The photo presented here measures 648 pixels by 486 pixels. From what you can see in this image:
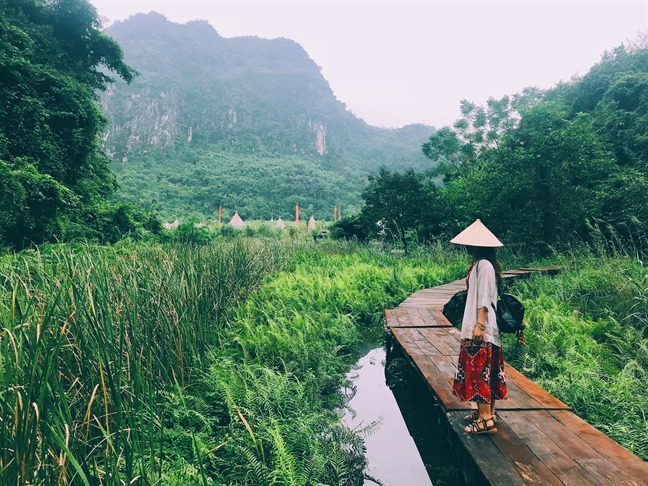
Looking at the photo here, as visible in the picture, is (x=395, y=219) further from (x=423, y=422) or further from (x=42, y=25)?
(x=42, y=25)

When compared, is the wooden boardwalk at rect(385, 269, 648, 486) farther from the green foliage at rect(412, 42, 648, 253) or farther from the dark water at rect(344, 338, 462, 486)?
the green foliage at rect(412, 42, 648, 253)

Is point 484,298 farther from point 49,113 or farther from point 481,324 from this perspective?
point 49,113

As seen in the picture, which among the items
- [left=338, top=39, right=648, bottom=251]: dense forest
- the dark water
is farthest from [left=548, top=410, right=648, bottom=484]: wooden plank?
[left=338, top=39, right=648, bottom=251]: dense forest

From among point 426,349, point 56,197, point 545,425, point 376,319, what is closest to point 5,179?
point 56,197

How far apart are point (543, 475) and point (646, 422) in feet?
4.57

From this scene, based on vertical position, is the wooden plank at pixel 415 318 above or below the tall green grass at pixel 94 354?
below

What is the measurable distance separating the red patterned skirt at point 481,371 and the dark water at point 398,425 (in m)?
0.68

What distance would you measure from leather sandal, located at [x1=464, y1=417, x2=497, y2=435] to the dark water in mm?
511

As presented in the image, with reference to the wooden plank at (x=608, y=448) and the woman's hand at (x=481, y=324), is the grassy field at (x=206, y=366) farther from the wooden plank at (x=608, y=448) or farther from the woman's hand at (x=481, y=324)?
the woman's hand at (x=481, y=324)

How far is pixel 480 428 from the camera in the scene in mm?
2352

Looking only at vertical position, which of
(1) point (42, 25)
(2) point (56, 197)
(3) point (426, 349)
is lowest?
(3) point (426, 349)

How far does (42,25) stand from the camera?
10.7 metres

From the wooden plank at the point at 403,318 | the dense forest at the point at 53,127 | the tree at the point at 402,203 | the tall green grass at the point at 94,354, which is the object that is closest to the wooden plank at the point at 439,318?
the wooden plank at the point at 403,318

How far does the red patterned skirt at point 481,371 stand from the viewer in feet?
8.03
